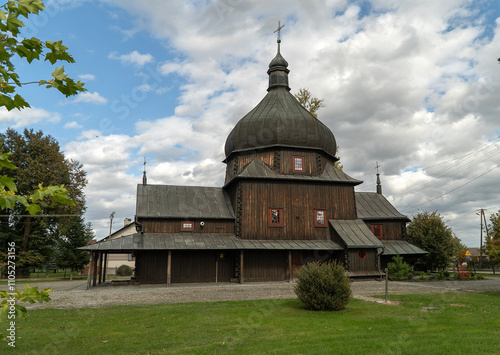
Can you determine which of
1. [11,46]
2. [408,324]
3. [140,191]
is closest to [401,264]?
[408,324]

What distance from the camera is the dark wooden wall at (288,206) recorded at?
24.1 metres

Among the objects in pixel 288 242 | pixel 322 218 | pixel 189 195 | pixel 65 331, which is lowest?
pixel 65 331

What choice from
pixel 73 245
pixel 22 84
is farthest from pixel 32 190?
pixel 22 84

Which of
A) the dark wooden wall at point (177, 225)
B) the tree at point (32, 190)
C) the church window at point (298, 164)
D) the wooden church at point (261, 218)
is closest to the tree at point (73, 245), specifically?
the tree at point (32, 190)

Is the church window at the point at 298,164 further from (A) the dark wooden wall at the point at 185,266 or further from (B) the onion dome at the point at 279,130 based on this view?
(A) the dark wooden wall at the point at 185,266

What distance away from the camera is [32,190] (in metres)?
31.9

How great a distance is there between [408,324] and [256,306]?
214 inches

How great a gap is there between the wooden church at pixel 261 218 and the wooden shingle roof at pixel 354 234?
0.08 meters

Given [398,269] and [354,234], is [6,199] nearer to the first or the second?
[354,234]

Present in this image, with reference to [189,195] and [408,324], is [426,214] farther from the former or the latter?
[408,324]

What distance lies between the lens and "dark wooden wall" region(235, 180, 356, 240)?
2414 centimetres

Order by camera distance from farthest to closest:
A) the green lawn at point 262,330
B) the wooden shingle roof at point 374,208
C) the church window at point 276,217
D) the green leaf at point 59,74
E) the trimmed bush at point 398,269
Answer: the wooden shingle roof at point 374,208 → the trimmed bush at point 398,269 → the church window at point 276,217 → the green lawn at point 262,330 → the green leaf at point 59,74

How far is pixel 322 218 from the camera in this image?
25.5m

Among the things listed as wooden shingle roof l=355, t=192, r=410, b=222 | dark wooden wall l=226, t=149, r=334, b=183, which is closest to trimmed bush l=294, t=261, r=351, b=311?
dark wooden wall l=226, t=149, r=334, b=183
